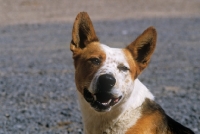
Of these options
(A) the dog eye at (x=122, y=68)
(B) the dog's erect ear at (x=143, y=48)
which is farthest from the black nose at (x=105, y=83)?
(B) the dog's erect ear at (x=143, y=48)

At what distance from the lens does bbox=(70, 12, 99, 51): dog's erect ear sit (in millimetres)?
5480

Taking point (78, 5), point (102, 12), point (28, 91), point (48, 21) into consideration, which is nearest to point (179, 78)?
point (28, 91)

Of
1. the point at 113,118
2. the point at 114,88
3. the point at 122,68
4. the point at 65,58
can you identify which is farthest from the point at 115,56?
the point at 65,58

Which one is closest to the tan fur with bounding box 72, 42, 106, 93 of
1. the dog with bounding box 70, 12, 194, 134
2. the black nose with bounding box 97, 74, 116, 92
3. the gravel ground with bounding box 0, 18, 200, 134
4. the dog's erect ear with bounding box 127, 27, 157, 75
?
the dog with bounding box 70, 12, 194, 134

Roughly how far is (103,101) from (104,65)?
39 centimetres

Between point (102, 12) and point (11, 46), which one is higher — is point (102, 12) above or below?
below

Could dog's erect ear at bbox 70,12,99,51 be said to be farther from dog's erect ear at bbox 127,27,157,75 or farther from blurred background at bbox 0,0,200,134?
blurred background at bbox 0,0,200,134

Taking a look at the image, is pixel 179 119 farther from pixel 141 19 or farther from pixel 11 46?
pixel 141 19

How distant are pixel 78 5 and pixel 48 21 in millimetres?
5794

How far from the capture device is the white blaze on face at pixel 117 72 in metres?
5.02

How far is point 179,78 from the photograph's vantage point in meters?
12.0

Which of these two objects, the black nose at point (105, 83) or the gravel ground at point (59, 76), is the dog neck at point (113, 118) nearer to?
the black nose at point (105, 83)

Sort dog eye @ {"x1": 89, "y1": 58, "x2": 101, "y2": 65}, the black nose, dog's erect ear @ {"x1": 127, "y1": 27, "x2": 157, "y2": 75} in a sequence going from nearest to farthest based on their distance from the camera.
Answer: the black nose, dog eye @ {"x1": 89, "y1": 58, "x2": 101, "y2": 65}, dog's erect ear @ {"x1": 127, "y1": 27, "x2": 157, "y2": 75}

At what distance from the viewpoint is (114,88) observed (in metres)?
5.00
